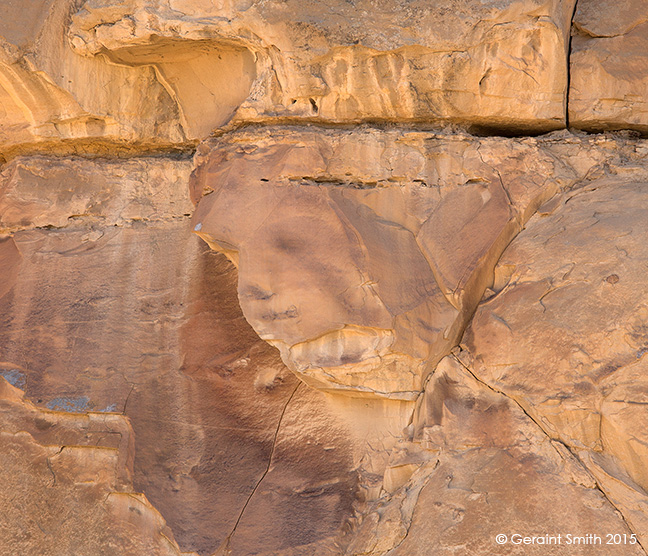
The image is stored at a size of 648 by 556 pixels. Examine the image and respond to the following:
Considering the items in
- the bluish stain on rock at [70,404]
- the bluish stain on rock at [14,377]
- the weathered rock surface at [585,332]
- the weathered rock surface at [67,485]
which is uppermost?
the weathered rock surface at [585,332]

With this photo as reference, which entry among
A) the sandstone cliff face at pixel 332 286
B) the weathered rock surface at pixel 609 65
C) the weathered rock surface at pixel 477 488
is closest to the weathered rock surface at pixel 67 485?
the sandstone cliff face at pixel 332 286

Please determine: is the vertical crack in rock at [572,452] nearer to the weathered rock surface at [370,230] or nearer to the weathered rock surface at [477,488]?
the weathered rock surface at [477,488]

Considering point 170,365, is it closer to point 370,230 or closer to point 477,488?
point 370,230

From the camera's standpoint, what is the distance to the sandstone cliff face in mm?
2477

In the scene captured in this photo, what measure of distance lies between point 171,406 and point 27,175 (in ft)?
4.27

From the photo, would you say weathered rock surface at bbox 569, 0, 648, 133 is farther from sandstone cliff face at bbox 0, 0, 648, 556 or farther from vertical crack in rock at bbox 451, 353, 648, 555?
vertical crack in rock at bbox 451, 353, 648, 555

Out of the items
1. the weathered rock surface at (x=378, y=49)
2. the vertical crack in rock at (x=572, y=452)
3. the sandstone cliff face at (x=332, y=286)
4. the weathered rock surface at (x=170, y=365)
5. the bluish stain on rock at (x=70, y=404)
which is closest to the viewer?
the vertical crack in rock at (x=572, y=452)

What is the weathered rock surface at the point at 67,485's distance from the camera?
2.80 meters

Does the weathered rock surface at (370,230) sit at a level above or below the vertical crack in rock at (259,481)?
above

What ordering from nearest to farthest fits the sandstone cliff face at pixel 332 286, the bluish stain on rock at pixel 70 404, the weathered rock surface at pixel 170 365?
the sandstone cliff face at pixel 332 286 → the weathered rock surface at pixel 170 365 → the bluish stain on rock at pixel 70 404

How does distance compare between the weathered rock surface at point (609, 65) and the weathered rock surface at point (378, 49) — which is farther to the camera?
the weathered rock surface at point (609, 65)

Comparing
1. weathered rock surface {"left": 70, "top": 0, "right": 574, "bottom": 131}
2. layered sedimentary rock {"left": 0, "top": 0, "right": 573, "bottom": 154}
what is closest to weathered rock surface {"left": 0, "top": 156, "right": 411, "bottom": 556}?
layered sedimentary rock {"left": 0, "top": 0, "right": 573, "bottom": 154}

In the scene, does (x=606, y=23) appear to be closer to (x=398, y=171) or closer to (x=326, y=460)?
(x=398, y=171)

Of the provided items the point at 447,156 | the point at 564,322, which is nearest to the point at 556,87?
the point at 447,156
